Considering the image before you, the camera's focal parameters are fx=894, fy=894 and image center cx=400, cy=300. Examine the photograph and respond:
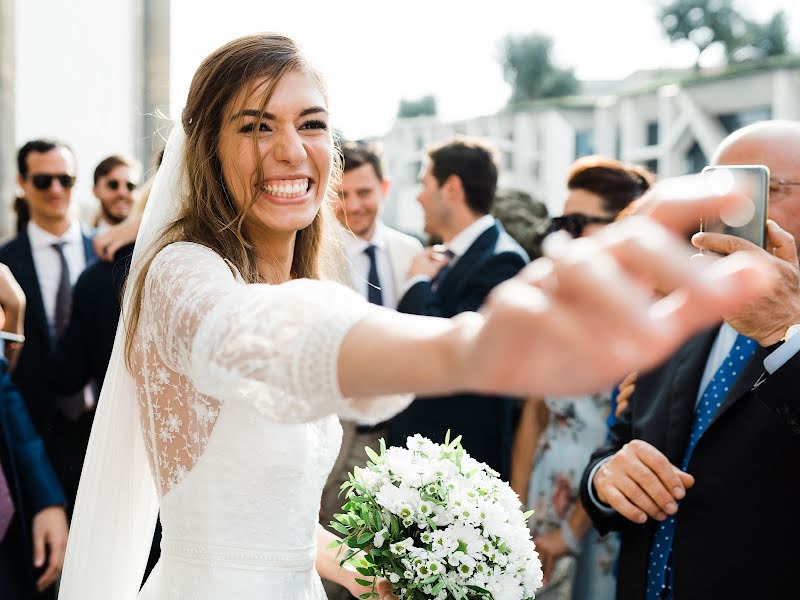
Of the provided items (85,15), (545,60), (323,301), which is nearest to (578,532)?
(323,301)

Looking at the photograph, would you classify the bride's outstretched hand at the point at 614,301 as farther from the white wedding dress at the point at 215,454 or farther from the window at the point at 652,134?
the window at the point at 652,134

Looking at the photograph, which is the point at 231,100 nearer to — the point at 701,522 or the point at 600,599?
the point at 701,522

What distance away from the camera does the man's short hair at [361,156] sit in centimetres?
566

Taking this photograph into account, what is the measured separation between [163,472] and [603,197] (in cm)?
315

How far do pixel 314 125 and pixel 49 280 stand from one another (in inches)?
175

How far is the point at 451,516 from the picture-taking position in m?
2.17

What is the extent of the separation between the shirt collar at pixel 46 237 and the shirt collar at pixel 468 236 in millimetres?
2783

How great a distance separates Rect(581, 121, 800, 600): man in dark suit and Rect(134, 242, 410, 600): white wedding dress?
959 millimetres

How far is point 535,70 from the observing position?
70625 millimetres

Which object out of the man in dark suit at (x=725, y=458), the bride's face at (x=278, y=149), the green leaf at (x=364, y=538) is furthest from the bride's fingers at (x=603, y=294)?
the green leaf at (x=364, y=538)

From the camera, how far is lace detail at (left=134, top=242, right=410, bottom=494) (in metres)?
1.27

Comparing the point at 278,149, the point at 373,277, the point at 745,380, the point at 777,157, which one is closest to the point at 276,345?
the point at 278,149

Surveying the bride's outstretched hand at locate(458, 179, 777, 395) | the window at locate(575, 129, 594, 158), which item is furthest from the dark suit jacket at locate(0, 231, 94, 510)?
the window at locate(575, 129, 594, 158)

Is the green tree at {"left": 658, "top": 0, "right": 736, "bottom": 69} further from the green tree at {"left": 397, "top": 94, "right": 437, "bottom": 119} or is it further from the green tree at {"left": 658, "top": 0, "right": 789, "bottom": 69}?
the green tree at {"left": 397, "top": 94, "right": 437, "bottom": 119}
